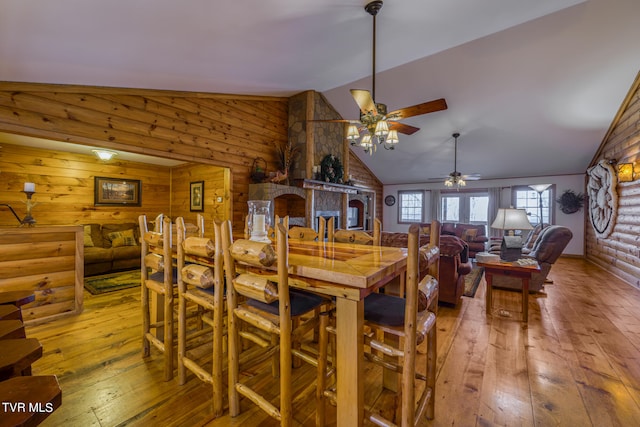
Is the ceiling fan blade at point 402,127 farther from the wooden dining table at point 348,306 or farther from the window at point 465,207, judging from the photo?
the window at point 465,207

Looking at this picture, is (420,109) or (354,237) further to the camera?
(420,109)

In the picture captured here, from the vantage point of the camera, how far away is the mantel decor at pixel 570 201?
6.76 m

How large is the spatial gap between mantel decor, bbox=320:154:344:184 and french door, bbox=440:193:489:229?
4.48m

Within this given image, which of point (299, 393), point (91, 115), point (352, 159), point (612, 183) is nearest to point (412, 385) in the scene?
point (299, 393)

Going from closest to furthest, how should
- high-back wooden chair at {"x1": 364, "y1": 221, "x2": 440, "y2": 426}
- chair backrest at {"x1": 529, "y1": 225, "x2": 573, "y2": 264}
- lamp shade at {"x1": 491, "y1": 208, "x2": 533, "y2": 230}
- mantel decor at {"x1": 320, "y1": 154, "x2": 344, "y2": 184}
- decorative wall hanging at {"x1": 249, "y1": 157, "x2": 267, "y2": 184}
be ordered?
high-back wooden chair at {"x1": 364, "y1": 221, "x2": 440, "y2": 426}
lamp shade at {"x1": 491, "y1": 208, "x2": 533, "y2": 230}
chair backrest at {"x1": 529, "y1": 225, "x2": 573, "y2": 264}
decorative wall hanging at {"x1": 249, "y1": 157, "x2": 267, "y2": 184}
mantel decor at {"x1": 320, "y1": 154, "x2": 344, "y2": 184}

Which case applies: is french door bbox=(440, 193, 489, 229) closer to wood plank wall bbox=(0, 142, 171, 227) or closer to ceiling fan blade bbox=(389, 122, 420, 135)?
ceiling fan blade bbox=(389, 122, 420, 135)

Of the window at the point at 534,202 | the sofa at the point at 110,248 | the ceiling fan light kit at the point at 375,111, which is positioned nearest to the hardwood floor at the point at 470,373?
the sofa at the point at 110,248

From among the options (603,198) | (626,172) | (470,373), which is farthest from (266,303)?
(603,198)

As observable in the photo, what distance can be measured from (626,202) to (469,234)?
2874 millimetres

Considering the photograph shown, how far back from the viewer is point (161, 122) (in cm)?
359

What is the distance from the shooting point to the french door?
817 cm

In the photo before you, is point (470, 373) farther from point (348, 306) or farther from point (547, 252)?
point (547, 252)

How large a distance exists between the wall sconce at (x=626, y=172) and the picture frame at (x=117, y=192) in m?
8.76

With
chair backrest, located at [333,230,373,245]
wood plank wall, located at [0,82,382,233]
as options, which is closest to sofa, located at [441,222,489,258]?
wood plank wall, located at [0,82,382,233]
